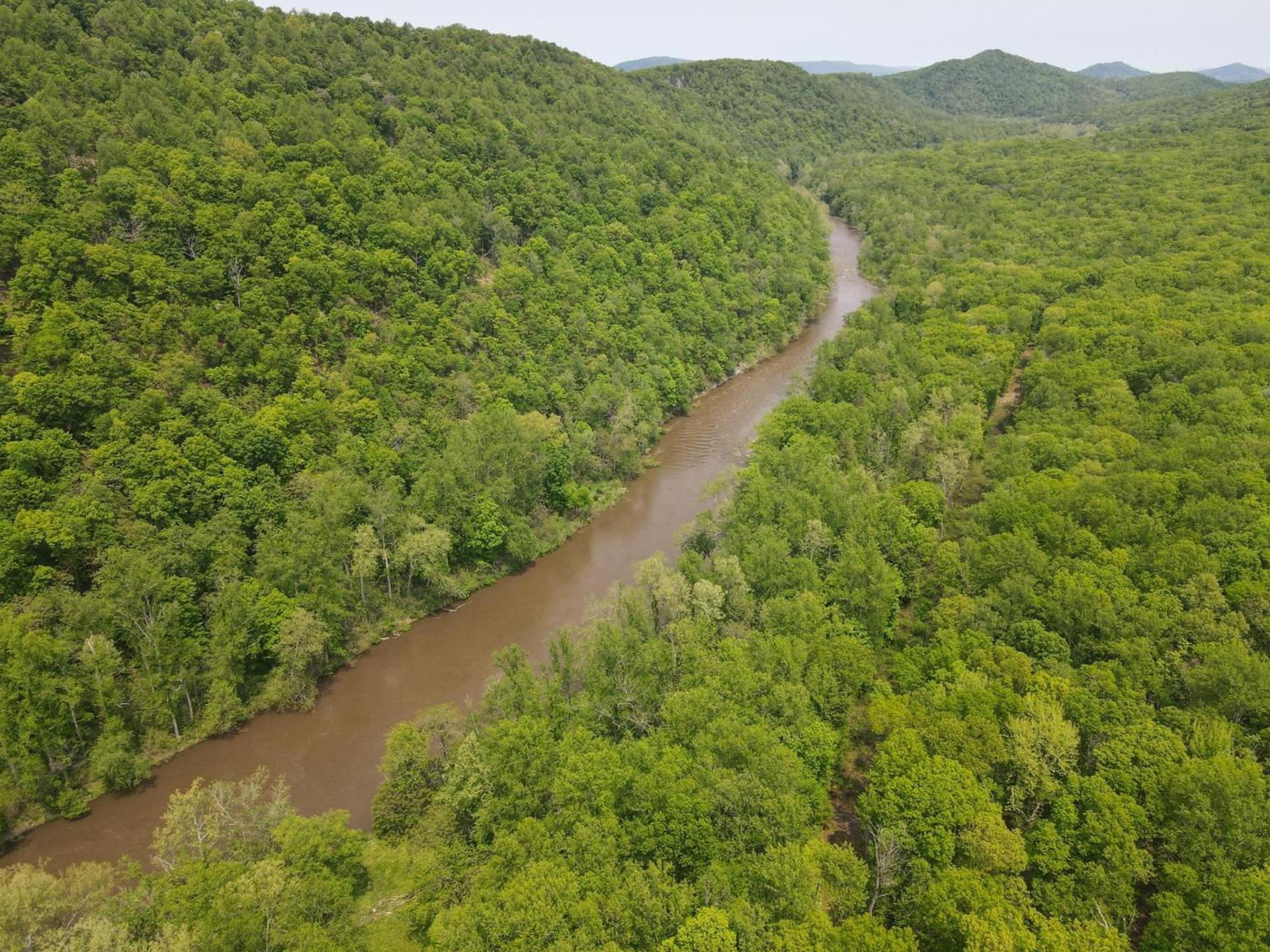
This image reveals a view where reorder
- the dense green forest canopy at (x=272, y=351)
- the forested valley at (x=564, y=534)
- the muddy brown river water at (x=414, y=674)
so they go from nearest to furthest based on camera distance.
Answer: the forested valley at (x=564, y=534) < the muddy brown river water at (x=414, y=674) < the dense green forest canopy at (x=272, y=351)

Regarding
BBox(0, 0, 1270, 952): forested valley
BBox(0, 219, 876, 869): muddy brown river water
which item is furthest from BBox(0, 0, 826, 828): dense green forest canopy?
BBox(0, 219, 876, 869): muddy brown river water

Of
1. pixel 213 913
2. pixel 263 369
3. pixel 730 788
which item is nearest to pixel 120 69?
pixel 263 369

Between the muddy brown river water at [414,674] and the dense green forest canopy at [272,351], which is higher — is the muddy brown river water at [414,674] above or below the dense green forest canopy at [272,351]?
below

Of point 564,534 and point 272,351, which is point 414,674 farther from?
point 272,351

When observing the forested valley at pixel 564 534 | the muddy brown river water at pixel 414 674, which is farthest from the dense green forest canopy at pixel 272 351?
the muddy brown river water at pixel 414 674

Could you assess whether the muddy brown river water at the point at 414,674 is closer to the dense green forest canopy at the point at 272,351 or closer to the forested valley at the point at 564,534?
the dense green forest canopy at the point at 272,351

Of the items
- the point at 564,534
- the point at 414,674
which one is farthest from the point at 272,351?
the point at 564,534

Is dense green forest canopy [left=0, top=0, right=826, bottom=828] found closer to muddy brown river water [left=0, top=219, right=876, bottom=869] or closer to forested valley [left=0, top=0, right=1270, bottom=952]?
forested valley [left=0, top=0, right=1270, bottom=952]
